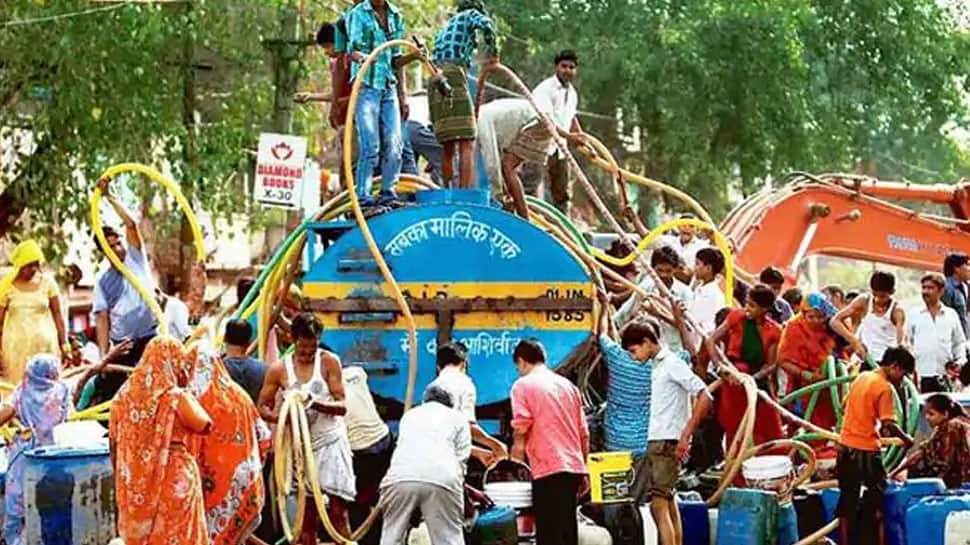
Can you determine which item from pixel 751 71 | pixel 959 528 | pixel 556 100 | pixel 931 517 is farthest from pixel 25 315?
pixel 751 71

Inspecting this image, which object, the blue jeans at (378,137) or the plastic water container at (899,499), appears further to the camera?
the blue jeans at (378,137)

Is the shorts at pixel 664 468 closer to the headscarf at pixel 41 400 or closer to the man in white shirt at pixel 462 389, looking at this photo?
the man in white shirt at pixel 462 389

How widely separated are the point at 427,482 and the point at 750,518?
265 centimetres

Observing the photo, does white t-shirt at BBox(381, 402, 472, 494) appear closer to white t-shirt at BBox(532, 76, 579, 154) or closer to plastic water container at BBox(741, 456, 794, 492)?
plastic water container at BBox(741, 456, 794, 492)

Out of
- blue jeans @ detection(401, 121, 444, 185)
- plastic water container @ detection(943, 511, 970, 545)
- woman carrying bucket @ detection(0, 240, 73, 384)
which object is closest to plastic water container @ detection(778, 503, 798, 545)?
plastic water container @ detection(943, 511, 970, 545)

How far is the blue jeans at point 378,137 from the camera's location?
13406 millimetres

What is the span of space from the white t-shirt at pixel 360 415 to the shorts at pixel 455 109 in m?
2.10

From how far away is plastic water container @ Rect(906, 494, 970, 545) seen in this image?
12.4m

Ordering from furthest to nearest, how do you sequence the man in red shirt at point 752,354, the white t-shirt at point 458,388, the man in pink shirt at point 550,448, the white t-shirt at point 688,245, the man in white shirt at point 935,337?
the white t-shirt at point 688,245 → the man in white shirt at point 935,337 → the man in red shirt at point 752,354 → the white t-shirt at point 458,388 → the man in pink shirt at point 550,448

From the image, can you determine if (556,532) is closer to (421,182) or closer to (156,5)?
(421,182)

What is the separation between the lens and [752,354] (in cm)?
1430

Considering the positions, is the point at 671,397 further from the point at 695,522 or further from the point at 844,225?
the point at 844,225

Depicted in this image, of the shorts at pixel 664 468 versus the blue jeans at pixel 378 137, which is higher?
the blue jeans at pixel 378 137

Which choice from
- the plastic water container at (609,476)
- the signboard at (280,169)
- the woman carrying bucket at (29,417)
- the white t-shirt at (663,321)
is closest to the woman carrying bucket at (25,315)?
the woman carrying bucket at (29,417)
